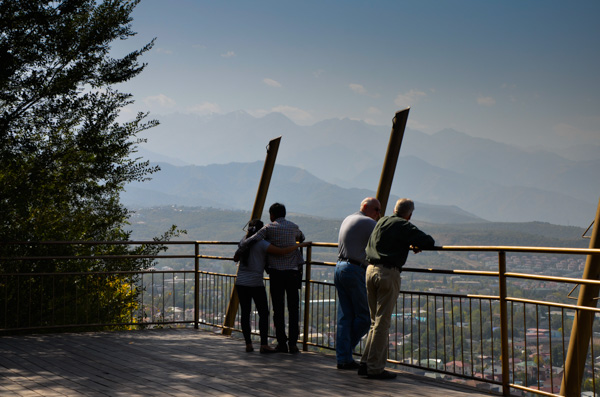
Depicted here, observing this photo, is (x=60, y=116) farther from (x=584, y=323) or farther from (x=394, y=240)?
(x=584, y=323)

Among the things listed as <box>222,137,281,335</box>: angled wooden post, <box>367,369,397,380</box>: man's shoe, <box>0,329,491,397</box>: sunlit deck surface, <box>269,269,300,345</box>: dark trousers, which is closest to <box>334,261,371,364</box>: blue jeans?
<box>0,329,491,397</box>: sunlit deck surface

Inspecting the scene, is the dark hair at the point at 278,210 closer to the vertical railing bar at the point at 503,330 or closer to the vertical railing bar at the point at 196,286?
the vertical railing bar at the point at 503,330

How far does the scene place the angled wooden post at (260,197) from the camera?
37.3 ft

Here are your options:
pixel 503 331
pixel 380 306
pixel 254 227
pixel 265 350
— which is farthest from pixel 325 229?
pixel 503 331

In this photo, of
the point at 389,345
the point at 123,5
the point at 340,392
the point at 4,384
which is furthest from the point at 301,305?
the point at 123,5

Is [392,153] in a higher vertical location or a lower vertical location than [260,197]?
higher

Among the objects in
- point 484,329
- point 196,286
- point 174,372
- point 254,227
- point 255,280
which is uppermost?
point 254,227

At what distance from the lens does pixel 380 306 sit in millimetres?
7008

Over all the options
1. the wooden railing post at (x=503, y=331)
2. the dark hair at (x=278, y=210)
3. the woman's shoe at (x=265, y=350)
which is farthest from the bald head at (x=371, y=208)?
the woman's shoe at (x=265, y=350)

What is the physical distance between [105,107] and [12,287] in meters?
5.19

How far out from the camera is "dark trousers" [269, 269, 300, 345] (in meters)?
8.80

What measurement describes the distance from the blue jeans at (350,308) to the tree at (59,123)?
8913 mm

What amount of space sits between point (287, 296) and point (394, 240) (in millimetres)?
2528

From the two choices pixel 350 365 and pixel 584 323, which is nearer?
pixel 584 323
